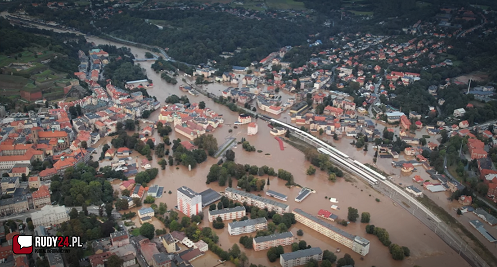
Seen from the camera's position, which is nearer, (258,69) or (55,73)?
(55,73)

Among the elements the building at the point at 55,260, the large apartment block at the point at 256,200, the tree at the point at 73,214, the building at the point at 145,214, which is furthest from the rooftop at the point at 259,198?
the building at the point at 55,260

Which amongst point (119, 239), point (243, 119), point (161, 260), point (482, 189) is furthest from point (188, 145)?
point (482, 189)

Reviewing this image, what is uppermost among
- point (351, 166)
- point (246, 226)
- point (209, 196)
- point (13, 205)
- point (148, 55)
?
point (246, 226)

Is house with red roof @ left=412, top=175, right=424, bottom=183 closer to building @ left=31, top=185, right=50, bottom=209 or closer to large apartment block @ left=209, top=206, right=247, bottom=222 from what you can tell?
large apartment block @ left=209, top=206, right=247, bottom=222

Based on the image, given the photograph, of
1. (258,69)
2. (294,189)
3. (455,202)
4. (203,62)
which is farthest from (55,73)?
(455,202)

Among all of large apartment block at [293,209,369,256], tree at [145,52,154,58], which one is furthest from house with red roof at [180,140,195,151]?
tree at [145,52,154,58]

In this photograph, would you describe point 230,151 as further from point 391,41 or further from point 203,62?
point 391,41

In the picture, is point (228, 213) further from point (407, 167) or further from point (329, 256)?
point (407, 167)
